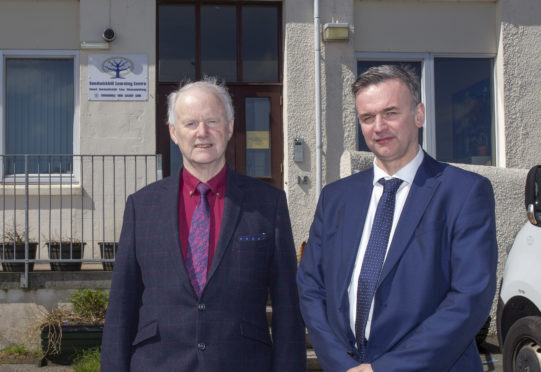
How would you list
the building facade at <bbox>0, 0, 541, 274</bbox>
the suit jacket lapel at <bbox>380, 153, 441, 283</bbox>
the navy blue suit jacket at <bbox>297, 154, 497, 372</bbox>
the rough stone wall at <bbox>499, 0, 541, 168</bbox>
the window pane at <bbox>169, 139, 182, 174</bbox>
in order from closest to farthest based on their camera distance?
the navy blue suit jacket at <bbox>297, 154, 497, 372</bbox>, the suit jacket lapel at <bbox>380, 153, 441, 283</bbox>, the building facade at <bbox>0, 0, 541, 274</bbox>, the window pane at <bbox>169, 139, 182, 174</bbox>, the rough stone wall at <bbox>499, 0, 541, 168</bbox>

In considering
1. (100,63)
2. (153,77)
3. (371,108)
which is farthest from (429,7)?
(371,108)

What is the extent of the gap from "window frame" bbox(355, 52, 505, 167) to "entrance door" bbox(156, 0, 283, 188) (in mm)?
1356

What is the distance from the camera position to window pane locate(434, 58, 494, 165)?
8609 mm

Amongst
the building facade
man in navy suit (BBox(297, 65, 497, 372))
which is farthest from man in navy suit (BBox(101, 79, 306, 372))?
the building facade

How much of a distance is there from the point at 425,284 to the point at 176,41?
6.97 m

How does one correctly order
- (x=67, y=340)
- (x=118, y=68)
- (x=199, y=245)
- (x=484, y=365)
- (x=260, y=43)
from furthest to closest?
(x=260, y=43) < (x=118, y=68) < (x=67, y=340) < (x=484, y=365) < (x=199, y=245)

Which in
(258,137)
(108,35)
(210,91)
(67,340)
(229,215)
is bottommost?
(67,340)

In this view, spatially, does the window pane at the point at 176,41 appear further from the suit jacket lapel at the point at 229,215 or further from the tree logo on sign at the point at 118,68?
the suit jacket lapel at the point at 229,215

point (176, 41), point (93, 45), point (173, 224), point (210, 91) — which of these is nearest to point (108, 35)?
point (93, 45)

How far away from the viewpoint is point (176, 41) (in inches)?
328

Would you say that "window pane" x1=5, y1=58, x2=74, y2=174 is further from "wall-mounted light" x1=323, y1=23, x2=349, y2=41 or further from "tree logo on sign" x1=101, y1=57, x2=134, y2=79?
"wall-mounted light" x1=323, y1=23, x2=349, y2=41

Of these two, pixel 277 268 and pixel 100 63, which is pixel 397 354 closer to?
pixel 277 268

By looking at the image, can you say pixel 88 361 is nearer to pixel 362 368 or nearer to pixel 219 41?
pixel 362 368

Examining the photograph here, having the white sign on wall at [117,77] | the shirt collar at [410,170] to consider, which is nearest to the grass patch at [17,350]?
the white sign on wall at [117,77]
